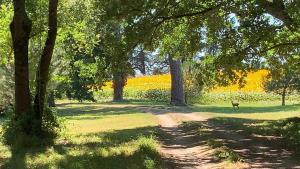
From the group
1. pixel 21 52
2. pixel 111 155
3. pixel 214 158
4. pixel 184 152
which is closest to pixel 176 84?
pixel 21 52

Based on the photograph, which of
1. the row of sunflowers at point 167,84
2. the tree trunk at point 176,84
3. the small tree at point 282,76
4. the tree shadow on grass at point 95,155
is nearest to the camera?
the tree shadow on grass at point 95,155

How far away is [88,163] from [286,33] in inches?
639

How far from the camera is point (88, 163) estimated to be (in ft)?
48.8

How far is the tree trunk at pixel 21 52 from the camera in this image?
802 inches

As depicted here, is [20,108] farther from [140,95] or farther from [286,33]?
[140,95]

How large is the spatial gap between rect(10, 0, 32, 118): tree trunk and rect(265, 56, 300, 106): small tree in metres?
15.3

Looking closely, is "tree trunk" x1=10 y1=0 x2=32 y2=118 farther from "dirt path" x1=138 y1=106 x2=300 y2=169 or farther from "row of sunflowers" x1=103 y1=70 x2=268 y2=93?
"row of sunflowers" x1=103 y1=70 x2=268 y2=93

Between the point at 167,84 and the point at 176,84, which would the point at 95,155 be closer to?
the point at 176,84

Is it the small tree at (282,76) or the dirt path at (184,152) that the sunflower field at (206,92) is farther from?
the dirt path at (184,152)

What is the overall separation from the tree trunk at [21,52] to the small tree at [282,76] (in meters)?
15.3

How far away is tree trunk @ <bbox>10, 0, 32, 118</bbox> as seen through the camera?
20375 mm

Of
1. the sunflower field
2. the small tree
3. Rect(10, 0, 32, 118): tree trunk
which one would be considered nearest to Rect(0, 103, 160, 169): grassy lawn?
Rect(10, 0, 32, 118): tree trunk

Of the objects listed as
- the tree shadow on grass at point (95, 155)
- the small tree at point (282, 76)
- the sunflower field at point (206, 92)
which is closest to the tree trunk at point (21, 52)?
the tree shadow on grass at point (95, 155)

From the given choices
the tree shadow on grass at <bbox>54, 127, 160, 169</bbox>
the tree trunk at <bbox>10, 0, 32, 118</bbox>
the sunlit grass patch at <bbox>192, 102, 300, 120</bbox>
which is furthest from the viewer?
the sunlit grass patch at <bbox>192, 102, 300, 120</bbox>
